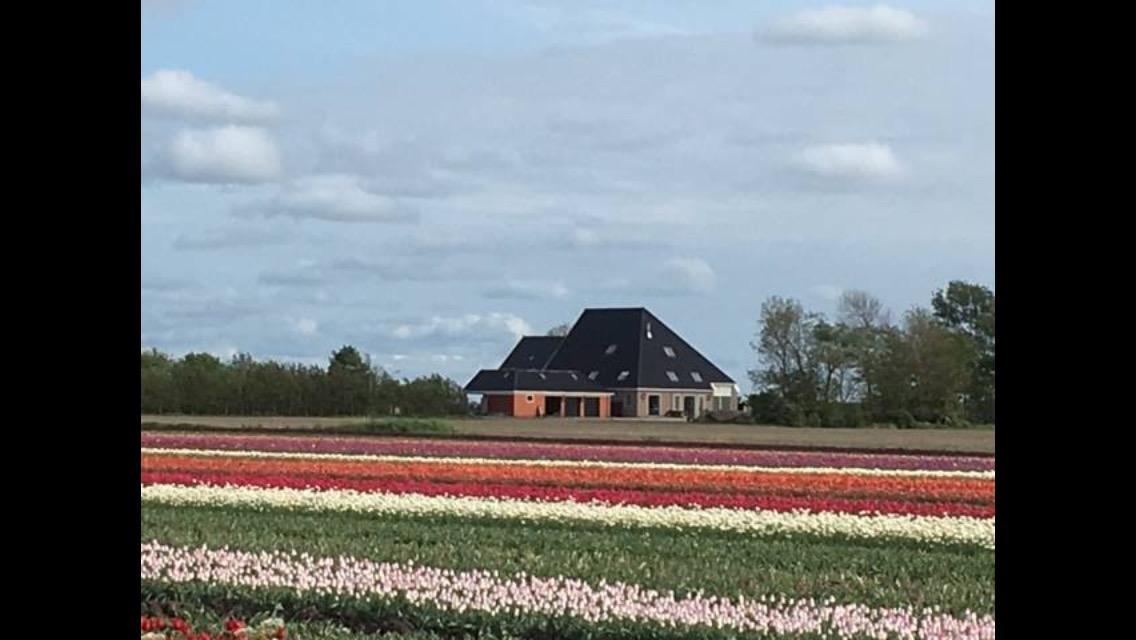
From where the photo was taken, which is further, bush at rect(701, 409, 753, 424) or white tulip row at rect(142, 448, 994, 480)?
bush at rect(701, 409, 753, 424)

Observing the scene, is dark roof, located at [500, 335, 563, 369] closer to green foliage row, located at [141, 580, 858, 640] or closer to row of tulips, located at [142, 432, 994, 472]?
row of tulips, located at [142, 432, 994, 472]

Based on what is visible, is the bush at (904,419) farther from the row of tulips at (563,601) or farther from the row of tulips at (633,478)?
the row of tulips at (563,601)

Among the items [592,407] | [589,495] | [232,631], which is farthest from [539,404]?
[232,631]

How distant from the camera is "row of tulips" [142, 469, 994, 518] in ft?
39.2

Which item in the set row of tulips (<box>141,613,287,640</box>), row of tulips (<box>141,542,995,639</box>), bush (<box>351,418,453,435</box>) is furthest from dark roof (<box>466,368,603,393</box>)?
row of tulips (<box>141,613,287,640</box>)

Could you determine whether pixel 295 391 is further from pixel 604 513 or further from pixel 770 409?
pixel 604 513

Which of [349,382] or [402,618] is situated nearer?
[402,618]

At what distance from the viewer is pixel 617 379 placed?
34.8m

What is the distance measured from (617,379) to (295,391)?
379 inches

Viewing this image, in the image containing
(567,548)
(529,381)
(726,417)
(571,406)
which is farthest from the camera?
(571,406)

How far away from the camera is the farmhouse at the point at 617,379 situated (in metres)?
33.7

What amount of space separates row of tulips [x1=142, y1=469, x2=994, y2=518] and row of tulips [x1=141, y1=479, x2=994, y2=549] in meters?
0.28

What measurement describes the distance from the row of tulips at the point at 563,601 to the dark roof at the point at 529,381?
2437 cm
